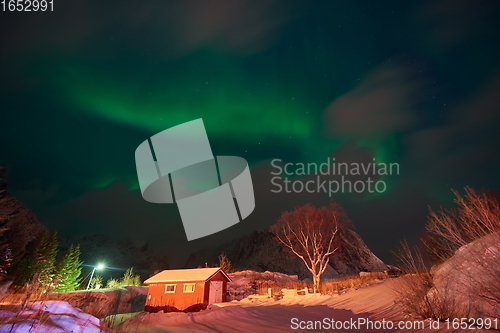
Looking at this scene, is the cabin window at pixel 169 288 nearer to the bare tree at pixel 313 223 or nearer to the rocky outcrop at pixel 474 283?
the bare tree at pixel 313 223

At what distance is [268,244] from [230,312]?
95706 mm

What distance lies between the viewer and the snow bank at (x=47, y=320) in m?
4.80

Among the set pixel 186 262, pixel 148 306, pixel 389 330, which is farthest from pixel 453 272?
pixel 186 262

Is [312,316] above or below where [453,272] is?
below

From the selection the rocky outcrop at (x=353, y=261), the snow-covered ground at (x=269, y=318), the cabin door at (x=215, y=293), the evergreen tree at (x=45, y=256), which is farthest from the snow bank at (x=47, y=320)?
the rocky outcrop at (x=353, y=261)

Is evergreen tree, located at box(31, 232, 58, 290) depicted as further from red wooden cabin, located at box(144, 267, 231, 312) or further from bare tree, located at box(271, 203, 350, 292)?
bare tree, located at box(271, 203, 350, 292)

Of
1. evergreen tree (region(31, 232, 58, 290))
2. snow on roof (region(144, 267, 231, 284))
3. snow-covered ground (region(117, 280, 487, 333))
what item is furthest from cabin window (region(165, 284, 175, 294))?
evergreen tree (region(31, 232, 58, 290))

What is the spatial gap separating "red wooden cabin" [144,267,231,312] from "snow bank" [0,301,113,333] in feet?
67.6

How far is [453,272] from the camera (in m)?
10.6

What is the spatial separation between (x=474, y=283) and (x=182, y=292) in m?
23.4

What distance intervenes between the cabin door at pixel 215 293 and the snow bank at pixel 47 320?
72.2 feet

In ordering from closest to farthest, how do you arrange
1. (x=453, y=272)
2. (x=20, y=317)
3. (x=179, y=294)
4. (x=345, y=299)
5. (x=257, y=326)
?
(x=20, y=317) < (x=453, y=272) < (x=257, y=326) < (x=345, y=299) < (x=179, y=294)

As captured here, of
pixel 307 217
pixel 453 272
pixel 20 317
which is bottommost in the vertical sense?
pixel 20 317

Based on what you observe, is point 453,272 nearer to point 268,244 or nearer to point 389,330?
point 389,330
